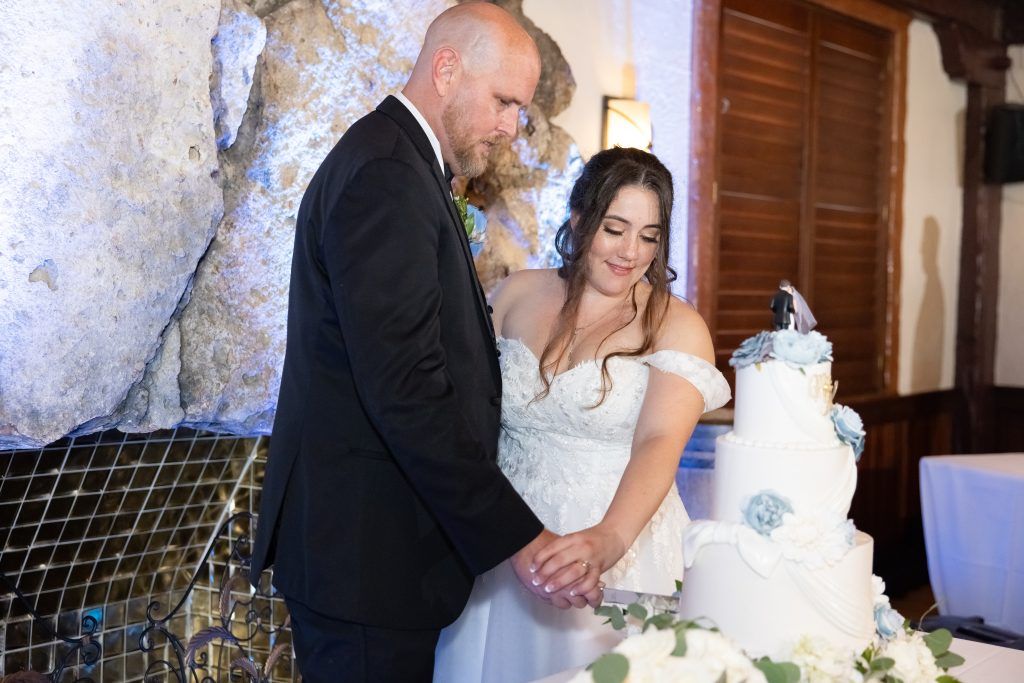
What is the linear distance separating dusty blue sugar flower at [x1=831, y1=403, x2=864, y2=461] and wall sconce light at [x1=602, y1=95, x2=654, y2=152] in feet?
9.13

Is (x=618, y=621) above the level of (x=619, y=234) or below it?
below

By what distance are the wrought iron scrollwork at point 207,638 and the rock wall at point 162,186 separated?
574 millimetres

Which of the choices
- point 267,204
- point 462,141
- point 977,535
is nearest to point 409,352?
point 462,141

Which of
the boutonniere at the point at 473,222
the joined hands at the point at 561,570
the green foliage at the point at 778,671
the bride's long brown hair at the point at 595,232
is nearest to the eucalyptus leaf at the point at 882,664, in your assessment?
the green foliage at the point at 778,671

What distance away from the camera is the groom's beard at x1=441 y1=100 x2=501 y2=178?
2178 mm

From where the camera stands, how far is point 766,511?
5.15ft

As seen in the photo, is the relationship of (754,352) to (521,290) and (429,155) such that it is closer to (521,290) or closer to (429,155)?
(429,155)

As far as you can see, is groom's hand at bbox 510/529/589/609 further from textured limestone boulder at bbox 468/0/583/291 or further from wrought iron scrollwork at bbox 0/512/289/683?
textured limestone boulder at bbox 468/0/583/291

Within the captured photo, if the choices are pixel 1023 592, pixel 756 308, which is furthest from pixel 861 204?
pixel 1023 592

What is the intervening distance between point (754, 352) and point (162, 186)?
1.54 m

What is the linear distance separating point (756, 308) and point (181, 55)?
11.5ft

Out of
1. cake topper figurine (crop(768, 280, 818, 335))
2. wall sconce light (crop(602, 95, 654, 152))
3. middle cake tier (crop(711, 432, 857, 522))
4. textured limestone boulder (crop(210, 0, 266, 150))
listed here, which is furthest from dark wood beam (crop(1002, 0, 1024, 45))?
middle cake tier (crop(711, 432, 857, 522))

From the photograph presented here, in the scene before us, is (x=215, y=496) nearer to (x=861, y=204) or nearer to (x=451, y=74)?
(x=451, y=74)

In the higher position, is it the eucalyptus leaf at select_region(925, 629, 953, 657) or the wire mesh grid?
the eucalyptus leaf at select_region(925, 629, 953, 657)
